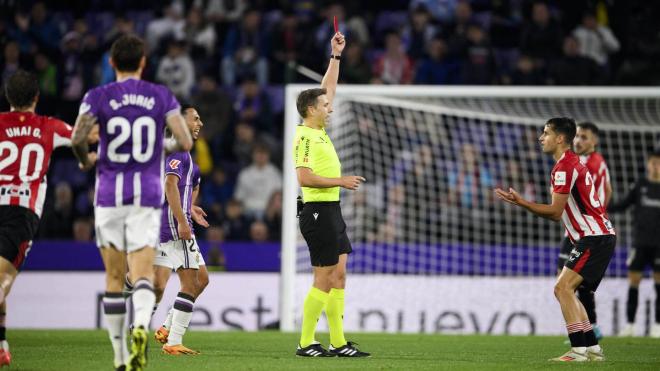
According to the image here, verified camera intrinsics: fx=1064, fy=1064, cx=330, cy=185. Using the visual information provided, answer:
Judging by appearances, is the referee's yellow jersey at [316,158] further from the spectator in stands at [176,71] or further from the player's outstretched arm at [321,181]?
the spectator in stands at [176,71]

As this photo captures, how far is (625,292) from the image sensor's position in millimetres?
13922

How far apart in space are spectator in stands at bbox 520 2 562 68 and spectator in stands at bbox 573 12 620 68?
44 cm

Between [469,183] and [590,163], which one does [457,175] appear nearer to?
[469,183]

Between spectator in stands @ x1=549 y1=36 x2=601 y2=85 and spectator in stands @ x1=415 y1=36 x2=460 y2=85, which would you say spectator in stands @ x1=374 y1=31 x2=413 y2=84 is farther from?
spectator in stands @ x1=549 y1=36 x2=601 y2=85

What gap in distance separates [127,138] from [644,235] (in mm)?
8384

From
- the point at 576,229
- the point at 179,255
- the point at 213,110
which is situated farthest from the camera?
the point at 213,110

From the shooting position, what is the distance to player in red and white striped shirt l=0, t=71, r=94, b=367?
7590 mm

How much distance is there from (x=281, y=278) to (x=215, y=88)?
5.08 m

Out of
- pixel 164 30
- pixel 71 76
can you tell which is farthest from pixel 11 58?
pixel 164 30

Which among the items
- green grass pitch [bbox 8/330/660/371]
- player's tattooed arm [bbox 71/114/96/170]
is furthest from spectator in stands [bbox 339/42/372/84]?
player's tattooed arm [bbox 71/114/96/170]

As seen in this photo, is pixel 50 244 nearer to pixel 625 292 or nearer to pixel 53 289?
pixel 53 289

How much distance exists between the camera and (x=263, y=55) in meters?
18.8

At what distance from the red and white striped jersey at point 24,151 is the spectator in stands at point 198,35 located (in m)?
11.4

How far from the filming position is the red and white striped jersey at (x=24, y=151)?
25.0ft
